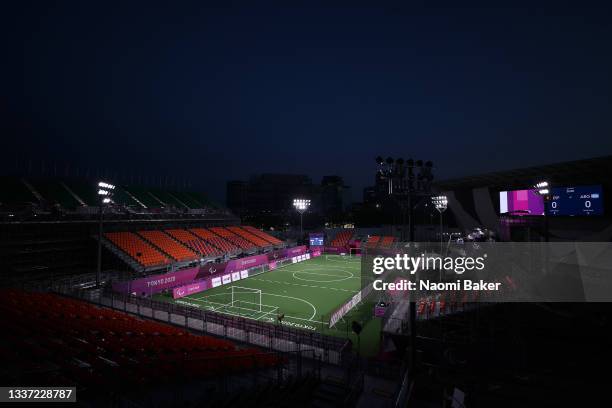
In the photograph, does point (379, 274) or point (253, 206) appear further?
point (253, 206)

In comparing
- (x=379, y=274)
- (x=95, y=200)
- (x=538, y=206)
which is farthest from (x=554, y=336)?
(x=95, y=200)

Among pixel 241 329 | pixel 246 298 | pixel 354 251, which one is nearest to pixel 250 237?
pixel 354 251

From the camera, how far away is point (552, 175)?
826 inches

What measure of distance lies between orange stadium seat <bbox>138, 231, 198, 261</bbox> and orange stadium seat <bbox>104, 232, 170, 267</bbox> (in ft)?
3.62

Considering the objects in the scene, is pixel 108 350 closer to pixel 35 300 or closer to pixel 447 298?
pixel 35 300

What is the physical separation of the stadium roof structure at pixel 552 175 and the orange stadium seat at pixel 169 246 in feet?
90.0

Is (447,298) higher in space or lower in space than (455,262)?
lower

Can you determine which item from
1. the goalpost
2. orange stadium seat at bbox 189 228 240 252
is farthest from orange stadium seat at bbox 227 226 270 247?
the goalpost

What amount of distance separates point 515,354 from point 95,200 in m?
38.7

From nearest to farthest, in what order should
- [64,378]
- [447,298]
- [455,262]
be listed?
[64,378]
[447,298]
[455,262]

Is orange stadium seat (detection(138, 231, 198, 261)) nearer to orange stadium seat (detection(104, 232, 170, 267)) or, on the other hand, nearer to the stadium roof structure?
orange stadium seat (detection(104, 232, 170, 267))

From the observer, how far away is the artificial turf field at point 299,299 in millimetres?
19297

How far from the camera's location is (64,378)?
6762mm

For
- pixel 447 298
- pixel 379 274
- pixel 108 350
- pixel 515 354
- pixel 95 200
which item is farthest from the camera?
pixel 95 200
